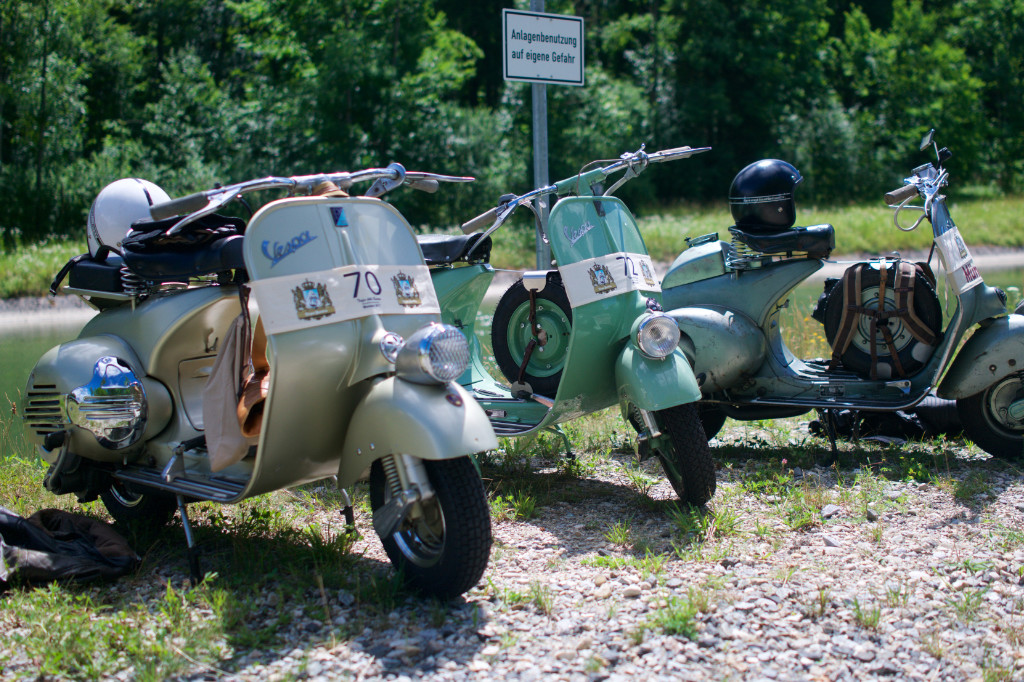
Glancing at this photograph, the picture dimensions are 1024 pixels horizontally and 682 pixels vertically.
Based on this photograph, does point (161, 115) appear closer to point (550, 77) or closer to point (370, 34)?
point (370, 34)

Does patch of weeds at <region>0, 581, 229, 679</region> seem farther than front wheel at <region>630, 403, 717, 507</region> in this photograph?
No

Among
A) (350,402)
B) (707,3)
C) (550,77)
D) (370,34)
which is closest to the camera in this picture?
(350,402)

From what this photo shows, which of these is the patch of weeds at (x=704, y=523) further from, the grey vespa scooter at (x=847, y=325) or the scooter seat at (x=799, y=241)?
the scooter seat at (x=799, y=241)

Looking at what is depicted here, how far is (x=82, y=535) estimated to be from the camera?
3.57 m

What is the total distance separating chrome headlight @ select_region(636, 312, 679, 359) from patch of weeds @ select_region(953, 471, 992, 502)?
1467 millimetres

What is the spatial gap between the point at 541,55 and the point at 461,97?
95.9 feet

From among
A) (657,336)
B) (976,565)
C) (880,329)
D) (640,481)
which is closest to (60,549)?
(657,336)

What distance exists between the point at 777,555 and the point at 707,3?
98.6 ft

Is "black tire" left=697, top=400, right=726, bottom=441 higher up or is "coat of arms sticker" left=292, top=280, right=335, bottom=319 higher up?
"coat of arms sticker" left=292, top=280, right=335, bottom=319

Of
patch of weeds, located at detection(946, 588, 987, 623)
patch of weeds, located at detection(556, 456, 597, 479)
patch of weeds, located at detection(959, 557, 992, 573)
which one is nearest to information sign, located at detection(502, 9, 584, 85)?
patch of weeds, located at detection(556, 456, 597, 479)

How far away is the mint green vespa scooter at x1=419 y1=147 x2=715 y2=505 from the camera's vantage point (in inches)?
154

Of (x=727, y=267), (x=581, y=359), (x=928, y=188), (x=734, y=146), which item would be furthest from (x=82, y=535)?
(x=734, y=146)

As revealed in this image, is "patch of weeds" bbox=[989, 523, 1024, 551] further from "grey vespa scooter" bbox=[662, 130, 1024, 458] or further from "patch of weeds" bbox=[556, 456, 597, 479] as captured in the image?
"patch of weeds" bbox=[556, 456, 597, 479]

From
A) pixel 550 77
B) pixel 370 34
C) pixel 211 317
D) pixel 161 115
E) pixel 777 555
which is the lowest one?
pixel 777 555
